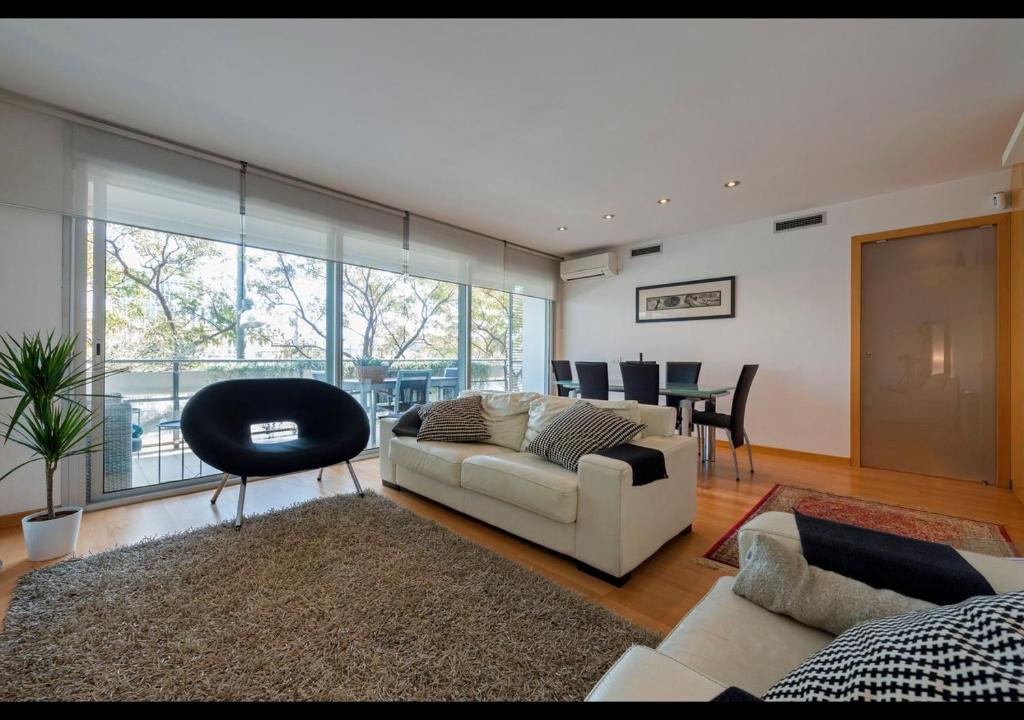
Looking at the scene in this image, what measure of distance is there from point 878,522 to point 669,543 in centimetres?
141

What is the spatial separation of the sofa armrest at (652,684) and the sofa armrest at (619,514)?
112cm

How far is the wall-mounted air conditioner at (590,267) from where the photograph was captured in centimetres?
546

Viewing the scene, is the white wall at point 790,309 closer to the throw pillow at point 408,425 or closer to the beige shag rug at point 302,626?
the throw pillow at point 408,425

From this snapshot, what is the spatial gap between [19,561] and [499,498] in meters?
2.36

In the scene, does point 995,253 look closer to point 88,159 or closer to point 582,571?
point 582,571

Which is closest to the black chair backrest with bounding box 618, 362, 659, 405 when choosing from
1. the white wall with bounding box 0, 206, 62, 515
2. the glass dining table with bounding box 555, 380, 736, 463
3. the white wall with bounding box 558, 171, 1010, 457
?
the glass dining table with bounding box 555, 380, 736, 463

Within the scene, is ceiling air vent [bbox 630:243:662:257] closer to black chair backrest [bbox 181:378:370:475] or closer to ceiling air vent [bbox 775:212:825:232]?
ceiling air vent [bbox 775:212:825:232]

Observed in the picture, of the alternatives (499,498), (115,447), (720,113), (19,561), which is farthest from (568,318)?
(19,561)

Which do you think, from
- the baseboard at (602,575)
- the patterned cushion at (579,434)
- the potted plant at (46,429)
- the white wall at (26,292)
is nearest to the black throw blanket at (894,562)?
the baseboard at (602,575)

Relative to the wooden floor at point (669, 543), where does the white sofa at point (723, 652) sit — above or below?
above

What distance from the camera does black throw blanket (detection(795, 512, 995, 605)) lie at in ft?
2.71

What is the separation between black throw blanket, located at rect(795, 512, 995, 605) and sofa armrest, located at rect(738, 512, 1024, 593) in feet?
0.09

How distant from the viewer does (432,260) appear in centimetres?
445
